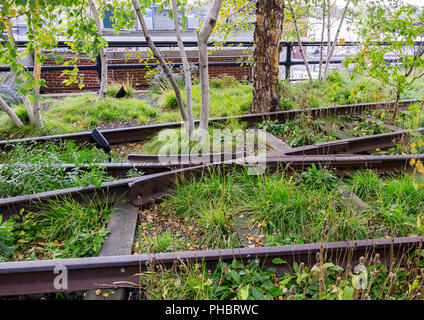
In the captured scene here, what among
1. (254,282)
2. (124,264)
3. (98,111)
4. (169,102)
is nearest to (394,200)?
(254,282)

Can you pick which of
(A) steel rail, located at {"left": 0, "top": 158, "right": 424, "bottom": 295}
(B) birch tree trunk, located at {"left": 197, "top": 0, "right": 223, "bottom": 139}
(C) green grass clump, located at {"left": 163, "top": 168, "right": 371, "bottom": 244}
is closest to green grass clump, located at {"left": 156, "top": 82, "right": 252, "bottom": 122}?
(B) birch tree trunk, located at {"left": 197, "top": 0, "right": 223, "bottom": 139}

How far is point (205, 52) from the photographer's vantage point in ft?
15.4

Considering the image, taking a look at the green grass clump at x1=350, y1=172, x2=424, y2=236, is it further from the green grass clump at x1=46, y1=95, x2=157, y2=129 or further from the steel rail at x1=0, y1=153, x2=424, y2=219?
the green grass clump at x1=46, y1=95, x2=157, y2=129

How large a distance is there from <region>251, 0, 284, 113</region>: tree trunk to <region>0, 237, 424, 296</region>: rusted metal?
456 centimetres

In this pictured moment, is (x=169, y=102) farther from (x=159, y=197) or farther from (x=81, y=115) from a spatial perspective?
(x=159, y=197)

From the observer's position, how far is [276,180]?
3711mm

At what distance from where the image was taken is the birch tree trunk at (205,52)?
4457 millimetres

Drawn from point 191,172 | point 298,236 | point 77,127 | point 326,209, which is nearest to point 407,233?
point 326,209

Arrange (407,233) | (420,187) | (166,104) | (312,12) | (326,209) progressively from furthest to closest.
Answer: (312,12) < (166,104) < (420,187) < (326,209) < (407,233)

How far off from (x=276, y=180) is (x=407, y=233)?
1339 millimetres

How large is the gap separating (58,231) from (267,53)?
519 centimetres

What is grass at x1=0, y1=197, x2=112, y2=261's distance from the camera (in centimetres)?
282

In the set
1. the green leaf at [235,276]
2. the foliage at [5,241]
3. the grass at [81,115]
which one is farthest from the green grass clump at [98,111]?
the green leaf at [235,276]
